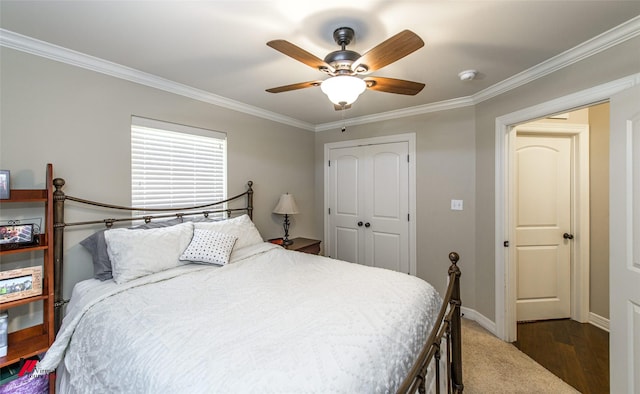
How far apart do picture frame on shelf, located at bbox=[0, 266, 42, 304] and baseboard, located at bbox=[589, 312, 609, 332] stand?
4815mm

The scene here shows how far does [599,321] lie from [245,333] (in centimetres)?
368

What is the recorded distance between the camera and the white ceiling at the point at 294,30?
1.46 m

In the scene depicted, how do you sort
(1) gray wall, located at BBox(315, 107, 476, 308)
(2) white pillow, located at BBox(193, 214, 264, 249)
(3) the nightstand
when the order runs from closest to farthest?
(2) white pillow, located at BBox(193, 214, 264, 249)
(1) gray wall, located at BBox(315, 107, 476, 308)
(3) the nightstand

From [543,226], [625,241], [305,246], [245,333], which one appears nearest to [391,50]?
[245,333]

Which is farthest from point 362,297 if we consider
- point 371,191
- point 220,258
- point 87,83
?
point 87,83

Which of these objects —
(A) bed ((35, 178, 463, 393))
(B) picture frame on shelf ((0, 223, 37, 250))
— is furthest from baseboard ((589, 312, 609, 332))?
(B) picture frame on shelf ((0, 223, 37, 250))

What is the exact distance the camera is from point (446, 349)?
1475 mm

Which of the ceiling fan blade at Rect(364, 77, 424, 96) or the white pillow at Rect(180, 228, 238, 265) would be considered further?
the white pillow at Rect(180, 228, 238, 265)

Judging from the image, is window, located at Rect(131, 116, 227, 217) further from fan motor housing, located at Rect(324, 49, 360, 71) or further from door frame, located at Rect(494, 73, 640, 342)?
door frame, located at Rect(494, 73, 640, 342)

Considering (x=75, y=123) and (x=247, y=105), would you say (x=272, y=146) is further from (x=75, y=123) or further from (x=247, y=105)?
(x=75, y=123)

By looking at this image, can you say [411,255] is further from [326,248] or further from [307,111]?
[307,111]

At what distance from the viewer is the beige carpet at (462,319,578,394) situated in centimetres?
193

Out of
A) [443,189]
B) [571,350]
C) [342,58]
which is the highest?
[342,58]

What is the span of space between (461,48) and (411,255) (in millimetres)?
2332
